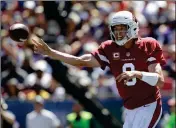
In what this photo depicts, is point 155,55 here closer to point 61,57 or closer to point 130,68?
point 130,68

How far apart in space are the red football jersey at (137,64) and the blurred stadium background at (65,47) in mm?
4988

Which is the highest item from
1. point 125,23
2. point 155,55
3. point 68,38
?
point 125,23

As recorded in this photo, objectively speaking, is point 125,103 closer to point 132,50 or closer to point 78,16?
point 132,50

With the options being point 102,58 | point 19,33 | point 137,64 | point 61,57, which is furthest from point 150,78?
point 19,33

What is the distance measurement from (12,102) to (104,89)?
1.66m

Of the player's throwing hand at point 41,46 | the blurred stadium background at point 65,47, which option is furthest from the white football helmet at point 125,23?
the blurred stadium background at point 65,47

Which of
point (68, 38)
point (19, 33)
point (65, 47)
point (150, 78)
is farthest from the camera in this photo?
point (68, 38)

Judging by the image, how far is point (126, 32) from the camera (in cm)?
658

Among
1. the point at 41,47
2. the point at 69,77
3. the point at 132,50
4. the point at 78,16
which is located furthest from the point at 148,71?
the point at 78,16

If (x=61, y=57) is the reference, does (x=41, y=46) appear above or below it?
above

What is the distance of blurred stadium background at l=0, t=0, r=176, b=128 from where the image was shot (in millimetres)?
11812

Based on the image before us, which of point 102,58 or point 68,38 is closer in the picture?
point 102,58

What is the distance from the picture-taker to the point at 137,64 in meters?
6.62

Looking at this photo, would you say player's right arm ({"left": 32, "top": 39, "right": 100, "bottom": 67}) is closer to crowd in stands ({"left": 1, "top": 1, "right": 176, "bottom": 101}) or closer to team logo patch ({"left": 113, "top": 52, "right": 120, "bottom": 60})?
team logo patch ({"left": 113, "top": 52, "right": 120, "bottom": 60})
